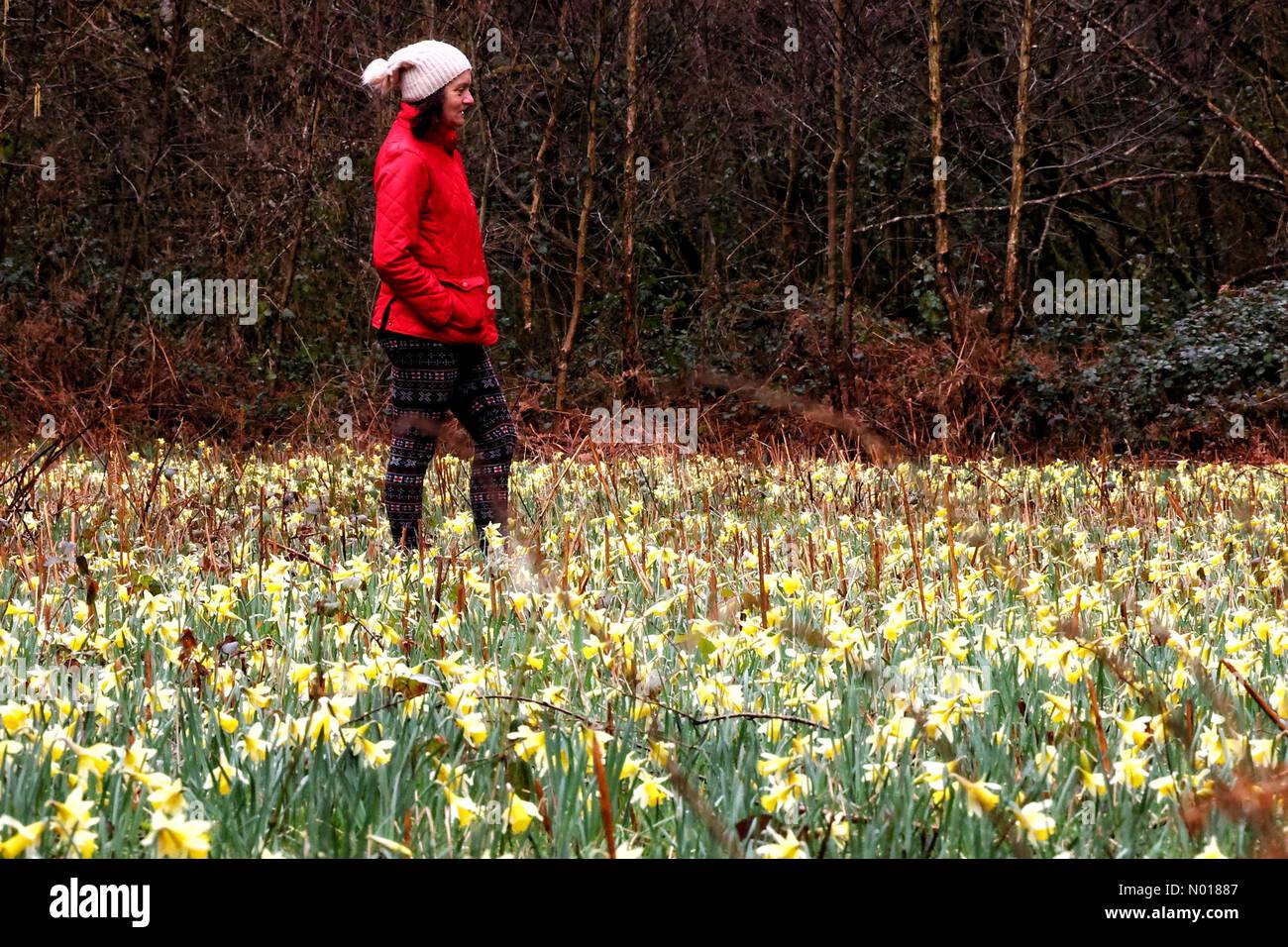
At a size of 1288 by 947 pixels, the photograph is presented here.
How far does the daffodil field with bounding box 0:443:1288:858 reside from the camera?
6.08ft

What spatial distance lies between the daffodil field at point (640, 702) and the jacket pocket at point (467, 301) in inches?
32.8

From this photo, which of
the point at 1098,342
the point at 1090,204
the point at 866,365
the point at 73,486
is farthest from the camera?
the point at 1090,204

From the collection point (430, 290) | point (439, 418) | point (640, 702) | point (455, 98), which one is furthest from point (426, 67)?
point (640, 702)

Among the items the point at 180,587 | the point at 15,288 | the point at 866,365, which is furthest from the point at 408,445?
the point at 15,288

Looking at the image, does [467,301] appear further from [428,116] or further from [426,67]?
[426,67]

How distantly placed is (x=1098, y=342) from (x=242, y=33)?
1061 cm

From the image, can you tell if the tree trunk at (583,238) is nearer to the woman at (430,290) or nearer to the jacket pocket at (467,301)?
the woman at (430,290)

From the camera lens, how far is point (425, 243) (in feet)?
16.8

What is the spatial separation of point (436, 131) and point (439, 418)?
41.2 inches

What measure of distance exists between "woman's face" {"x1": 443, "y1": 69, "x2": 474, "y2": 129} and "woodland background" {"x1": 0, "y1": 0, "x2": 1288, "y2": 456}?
7293mm

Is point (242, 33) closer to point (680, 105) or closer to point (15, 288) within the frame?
point (15, 288)

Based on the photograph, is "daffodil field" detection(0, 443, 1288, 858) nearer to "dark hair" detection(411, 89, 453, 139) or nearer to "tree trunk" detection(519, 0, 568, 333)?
"dark hair" detection(411, 89, 453, 139)

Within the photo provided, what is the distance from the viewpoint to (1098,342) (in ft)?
50.8

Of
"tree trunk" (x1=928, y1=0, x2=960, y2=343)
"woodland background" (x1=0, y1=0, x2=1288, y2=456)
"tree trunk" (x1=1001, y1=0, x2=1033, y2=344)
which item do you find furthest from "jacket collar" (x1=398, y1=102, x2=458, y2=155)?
"tree trunk" (x1=1001, y1=0, x2=1033, y2=344)
